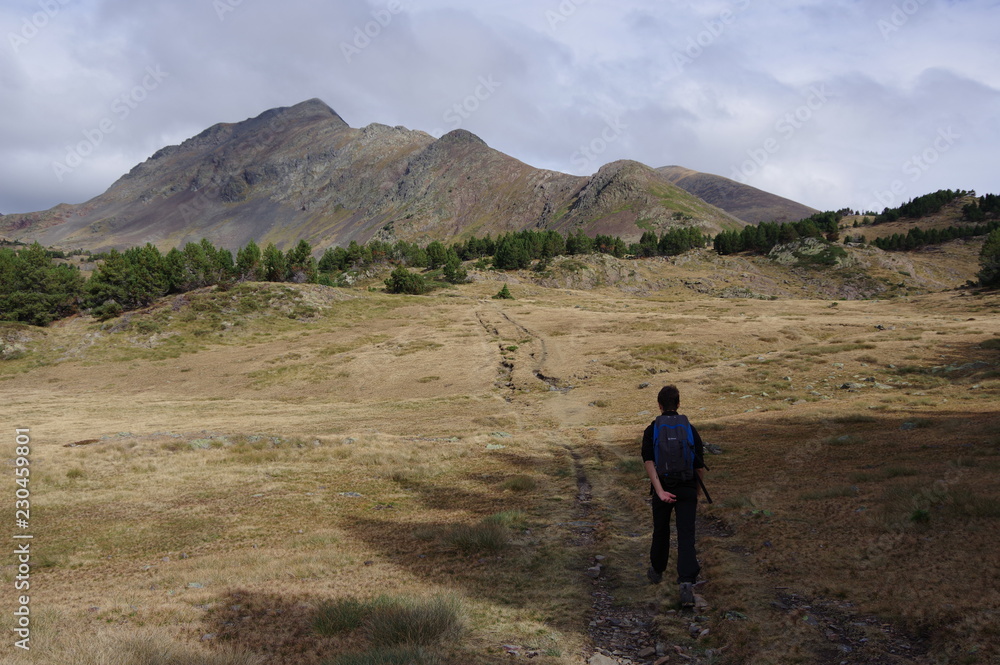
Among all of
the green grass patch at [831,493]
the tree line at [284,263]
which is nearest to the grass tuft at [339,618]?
the green grass patch at [831,493]

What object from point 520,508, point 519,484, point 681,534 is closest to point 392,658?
point 681,534

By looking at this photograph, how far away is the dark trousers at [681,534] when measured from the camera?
7.26m

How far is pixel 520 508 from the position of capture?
12.8m

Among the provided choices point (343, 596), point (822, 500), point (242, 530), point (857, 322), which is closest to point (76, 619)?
point (343, 596)

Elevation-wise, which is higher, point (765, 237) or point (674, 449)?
point (765, 237)

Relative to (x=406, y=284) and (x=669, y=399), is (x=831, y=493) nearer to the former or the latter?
(x=669, y=399)

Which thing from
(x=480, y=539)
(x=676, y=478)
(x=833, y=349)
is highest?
(x=676, y=478)

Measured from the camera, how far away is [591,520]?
11.6m

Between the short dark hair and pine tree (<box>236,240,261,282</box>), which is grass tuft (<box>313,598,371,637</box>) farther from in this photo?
pine tree (<box>236,240,261,282</box>)

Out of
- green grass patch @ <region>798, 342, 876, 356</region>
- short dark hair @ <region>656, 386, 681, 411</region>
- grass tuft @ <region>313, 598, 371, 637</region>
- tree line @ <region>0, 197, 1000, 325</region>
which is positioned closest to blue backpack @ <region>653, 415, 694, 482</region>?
short dark hair @ <region>656, 386, 681, 411</region>

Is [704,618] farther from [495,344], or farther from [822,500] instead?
A: [495,344]

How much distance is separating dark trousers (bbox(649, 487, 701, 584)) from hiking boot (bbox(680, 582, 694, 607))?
0.09 m

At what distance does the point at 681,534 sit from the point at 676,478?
0.81m

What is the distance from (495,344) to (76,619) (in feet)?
164
